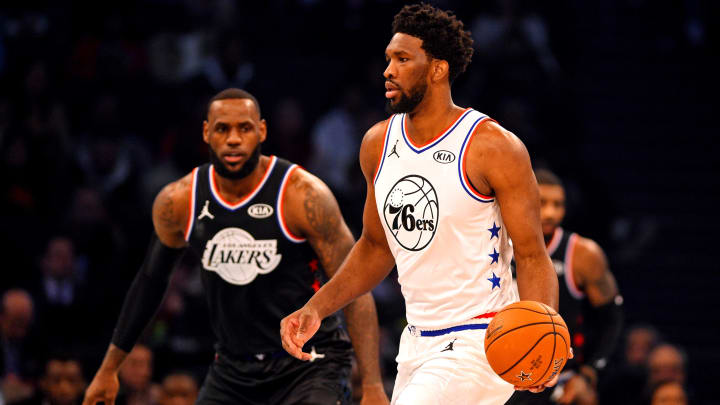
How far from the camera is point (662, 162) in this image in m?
14.2

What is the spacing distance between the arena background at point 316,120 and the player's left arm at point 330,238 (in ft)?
12.1

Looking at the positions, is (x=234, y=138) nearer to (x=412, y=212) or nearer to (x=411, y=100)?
(x=411, y=100)

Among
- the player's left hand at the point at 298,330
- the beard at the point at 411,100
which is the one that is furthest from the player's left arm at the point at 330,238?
the beard at the point at 411,100

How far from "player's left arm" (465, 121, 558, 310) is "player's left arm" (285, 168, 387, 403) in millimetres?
1310

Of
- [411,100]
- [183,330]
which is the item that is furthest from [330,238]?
[183,330]

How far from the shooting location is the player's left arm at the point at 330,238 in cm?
564

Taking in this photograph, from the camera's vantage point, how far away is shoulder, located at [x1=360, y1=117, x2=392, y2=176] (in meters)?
5.02

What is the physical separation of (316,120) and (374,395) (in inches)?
311

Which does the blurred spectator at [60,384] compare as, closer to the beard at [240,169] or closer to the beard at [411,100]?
the beard at [240,169]

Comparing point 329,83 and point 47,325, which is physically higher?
point 329,83

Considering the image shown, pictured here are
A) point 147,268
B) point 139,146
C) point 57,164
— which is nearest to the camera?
point 147,268

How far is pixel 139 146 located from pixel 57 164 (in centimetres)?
114

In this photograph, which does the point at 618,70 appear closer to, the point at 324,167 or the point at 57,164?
the point at 324,167

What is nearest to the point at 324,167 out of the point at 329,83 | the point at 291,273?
the point at 329,83
